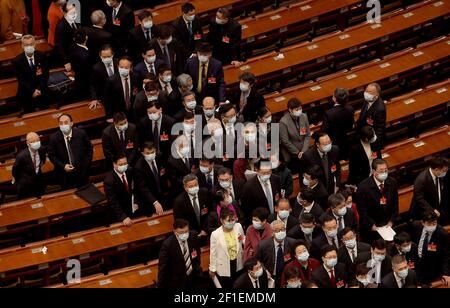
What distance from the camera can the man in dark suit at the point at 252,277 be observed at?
1223cm

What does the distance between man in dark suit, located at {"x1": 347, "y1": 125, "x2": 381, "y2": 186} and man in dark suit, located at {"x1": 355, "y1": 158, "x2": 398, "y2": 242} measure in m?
0.42

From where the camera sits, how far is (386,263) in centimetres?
1266

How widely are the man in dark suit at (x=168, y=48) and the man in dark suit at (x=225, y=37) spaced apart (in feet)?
1.60

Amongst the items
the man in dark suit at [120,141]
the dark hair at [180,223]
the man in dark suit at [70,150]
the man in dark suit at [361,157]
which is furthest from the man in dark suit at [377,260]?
the man in dark suit at [70,150]

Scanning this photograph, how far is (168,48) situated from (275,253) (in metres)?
2.76

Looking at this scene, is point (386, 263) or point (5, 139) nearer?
point (386, 263)

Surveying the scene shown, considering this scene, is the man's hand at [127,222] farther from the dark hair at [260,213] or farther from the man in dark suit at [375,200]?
the man in dark suit at [375,200]

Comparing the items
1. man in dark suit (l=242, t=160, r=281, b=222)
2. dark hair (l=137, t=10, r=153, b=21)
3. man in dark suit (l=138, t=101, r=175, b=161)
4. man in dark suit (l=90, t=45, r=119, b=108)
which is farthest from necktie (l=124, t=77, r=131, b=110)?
man in dark suit (l=242, t=160, r=281, b=222)
